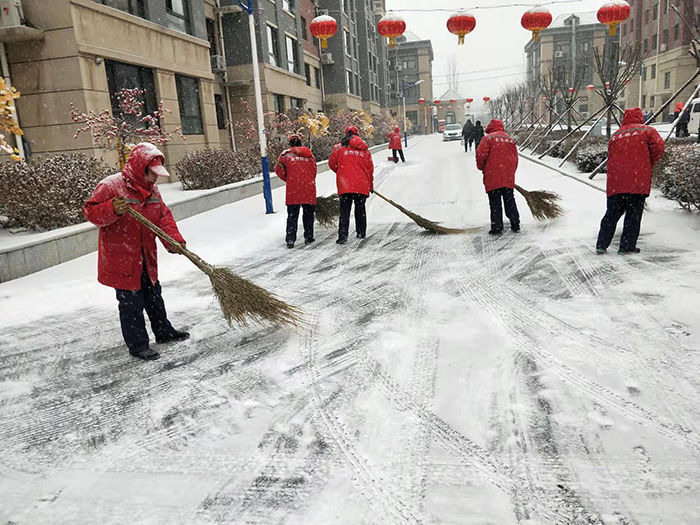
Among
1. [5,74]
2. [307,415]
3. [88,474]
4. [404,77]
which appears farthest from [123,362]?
[404,77]

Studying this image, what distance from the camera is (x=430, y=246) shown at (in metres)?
7.31

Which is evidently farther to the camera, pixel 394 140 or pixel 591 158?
pixel 394 140

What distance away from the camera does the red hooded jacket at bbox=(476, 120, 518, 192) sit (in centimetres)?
754

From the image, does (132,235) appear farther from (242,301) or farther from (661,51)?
(661,51)

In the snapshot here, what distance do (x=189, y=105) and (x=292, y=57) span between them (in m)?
12.9

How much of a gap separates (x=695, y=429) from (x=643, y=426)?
0.24m

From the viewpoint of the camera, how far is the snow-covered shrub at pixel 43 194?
24.4 ft

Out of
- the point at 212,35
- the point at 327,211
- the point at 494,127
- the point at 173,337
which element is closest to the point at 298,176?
the point at 327,211

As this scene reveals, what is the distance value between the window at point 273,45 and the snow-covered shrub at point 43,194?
1889 centimetres

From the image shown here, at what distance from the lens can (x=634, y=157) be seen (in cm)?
586

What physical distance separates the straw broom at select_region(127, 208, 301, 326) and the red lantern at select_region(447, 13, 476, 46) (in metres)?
8.34

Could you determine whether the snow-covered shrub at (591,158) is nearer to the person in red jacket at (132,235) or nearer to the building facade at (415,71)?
the person in red jacket at (132,235)

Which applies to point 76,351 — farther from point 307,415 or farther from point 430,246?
point 430,246

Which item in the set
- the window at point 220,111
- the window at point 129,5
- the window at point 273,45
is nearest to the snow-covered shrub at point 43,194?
the window at point 129,5
